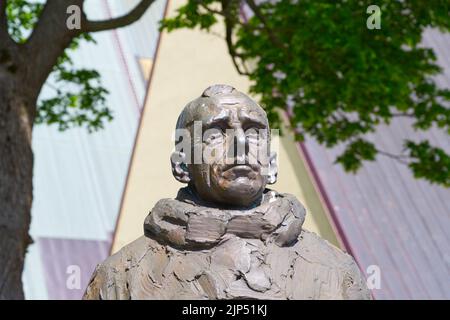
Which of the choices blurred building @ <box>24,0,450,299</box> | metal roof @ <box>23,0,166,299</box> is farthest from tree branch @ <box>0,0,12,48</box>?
metal roof @ <box>23,0,166,299</box>

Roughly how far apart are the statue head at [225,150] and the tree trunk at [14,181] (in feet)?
20.3

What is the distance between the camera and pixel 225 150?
5.77 m

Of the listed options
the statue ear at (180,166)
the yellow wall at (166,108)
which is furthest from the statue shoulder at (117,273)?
the yellow wall at (166,108)

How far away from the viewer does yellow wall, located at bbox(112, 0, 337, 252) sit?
23906 mm

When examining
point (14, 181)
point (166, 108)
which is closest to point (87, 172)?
point (166, 108)

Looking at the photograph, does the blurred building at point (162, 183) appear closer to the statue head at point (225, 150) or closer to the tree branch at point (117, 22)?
the tree branch at point (117, 22)

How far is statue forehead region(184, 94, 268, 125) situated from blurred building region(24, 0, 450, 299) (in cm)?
1551

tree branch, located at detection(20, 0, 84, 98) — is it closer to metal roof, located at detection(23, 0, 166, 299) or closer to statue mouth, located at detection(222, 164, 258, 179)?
statue mouth, located at detection(222, 164, 258, 179)

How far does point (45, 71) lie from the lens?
42.8 feet

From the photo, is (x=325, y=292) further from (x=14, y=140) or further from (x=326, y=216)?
(x=326, y=216)

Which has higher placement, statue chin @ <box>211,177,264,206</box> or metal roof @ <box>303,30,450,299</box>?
metal roof @ <box>303,30,450,299</box>

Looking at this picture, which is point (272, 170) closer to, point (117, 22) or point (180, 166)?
point (180, 166)

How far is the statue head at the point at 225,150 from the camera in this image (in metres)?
5.72
